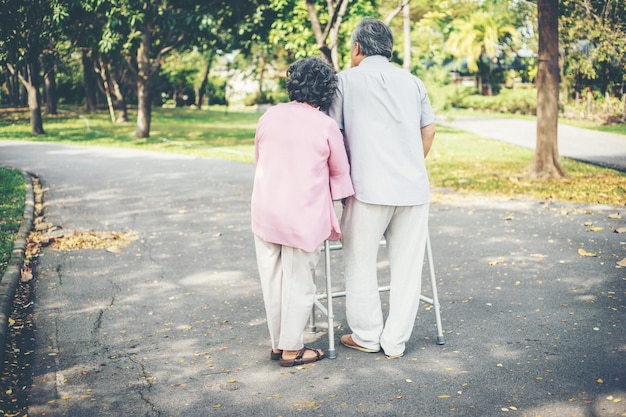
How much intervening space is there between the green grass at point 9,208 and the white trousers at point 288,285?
10.7 ft

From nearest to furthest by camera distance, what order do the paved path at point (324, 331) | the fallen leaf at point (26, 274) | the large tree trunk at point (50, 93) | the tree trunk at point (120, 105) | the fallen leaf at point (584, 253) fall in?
the paved path at point (324, 331) < the fallen leaf at point (26, 274) < the fallen leaf at point (584, 253) < the tree trunk at point (120, 105) < the large tree trunk at point (50, 93)

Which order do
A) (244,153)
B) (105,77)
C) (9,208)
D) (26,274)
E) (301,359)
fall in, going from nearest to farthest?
(301,359), (26,274), (9,208), (244,153), (105,77)

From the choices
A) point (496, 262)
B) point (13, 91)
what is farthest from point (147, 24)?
point (13, 91)

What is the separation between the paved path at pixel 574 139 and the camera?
1530 centimetres

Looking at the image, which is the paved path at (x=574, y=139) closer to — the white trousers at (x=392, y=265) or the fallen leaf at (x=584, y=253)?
the fallen leaf at (x=584, y=253)

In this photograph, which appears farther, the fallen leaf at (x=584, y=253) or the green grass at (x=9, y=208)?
the green grass at (x=9, y=208)

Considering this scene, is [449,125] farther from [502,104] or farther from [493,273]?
[493,273]

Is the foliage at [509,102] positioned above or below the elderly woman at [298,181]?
above

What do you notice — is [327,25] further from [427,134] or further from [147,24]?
[427,134]

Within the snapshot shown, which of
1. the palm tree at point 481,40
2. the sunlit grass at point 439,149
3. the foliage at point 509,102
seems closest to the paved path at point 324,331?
the sunlit grass at point 439,149

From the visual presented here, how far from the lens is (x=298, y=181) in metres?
4.16

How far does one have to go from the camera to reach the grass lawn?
10617mm

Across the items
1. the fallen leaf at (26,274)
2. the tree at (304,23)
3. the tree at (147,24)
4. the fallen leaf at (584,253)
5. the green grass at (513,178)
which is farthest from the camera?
→ the tree at (147,24)

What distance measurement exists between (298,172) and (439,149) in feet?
48.4
